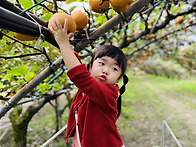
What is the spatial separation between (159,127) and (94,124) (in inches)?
137

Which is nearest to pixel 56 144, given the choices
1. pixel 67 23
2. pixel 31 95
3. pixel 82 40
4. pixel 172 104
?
pixel 31 95

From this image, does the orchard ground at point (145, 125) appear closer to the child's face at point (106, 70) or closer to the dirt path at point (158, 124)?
the dirt path at point (158, 124)

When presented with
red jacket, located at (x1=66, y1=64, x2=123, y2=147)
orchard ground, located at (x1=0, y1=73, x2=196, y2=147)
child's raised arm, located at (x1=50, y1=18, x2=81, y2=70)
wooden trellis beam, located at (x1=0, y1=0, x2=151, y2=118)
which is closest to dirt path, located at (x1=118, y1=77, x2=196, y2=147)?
orchard ground, located at (x1=0, y1=73, x2=196, y2=147)

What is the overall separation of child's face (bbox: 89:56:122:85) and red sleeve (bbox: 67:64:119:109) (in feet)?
0.10

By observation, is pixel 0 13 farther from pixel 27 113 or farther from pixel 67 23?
pixel 27 113

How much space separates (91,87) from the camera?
0.75 meters

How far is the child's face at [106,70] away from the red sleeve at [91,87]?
0.10ft

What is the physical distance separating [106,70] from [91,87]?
15cm

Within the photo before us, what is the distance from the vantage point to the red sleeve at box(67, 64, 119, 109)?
0.70 m

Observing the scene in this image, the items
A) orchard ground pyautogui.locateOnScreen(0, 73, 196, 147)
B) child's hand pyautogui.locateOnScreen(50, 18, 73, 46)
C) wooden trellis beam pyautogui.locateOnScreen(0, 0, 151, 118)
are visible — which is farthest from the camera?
orchard ground pyautogui.locateOnScreen(0, 73, 196, 147)

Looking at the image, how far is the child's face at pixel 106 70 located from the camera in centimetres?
87

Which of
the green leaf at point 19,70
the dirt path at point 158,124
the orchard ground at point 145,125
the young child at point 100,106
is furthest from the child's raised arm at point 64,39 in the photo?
the dirt path at point 158,124

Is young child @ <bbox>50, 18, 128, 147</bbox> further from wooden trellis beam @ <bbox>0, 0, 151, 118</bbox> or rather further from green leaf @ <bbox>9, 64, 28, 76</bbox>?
green leaf @ <bbox>9, 64, 28, 76</bbox>

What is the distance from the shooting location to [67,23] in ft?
2.10
